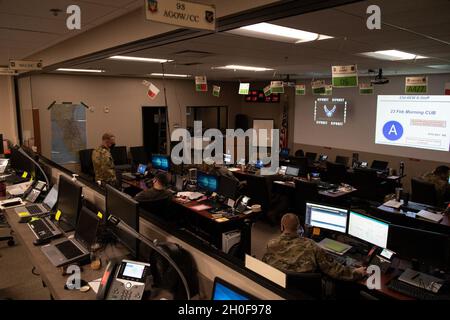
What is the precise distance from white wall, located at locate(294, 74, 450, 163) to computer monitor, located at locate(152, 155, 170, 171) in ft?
17.8

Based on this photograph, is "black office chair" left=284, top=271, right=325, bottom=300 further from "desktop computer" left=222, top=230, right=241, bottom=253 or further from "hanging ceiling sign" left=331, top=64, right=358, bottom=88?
"hanging ceiling sign" left=331, top=64, right=358, bottom=88

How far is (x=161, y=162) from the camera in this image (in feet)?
23.0

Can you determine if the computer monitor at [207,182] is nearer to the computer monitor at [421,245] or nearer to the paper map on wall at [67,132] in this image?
the computer monitor at [421,245]

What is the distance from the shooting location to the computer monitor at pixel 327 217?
3479 millimetres

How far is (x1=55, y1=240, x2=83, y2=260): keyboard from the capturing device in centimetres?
253

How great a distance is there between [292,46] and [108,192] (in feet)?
9.17

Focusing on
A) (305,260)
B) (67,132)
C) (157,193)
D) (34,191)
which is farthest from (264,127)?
(305,260)

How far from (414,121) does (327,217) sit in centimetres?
601

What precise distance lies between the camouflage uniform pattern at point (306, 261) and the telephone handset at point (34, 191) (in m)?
3.12

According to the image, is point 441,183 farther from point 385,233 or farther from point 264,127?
point 264,127

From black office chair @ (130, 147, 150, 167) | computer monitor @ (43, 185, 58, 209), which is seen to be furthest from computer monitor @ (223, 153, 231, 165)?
computer monitor @ (43, 185, 58, 209)

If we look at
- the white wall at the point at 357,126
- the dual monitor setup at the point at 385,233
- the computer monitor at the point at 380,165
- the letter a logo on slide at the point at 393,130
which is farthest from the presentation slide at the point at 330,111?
the dual monitor setup at the point at 385,233
